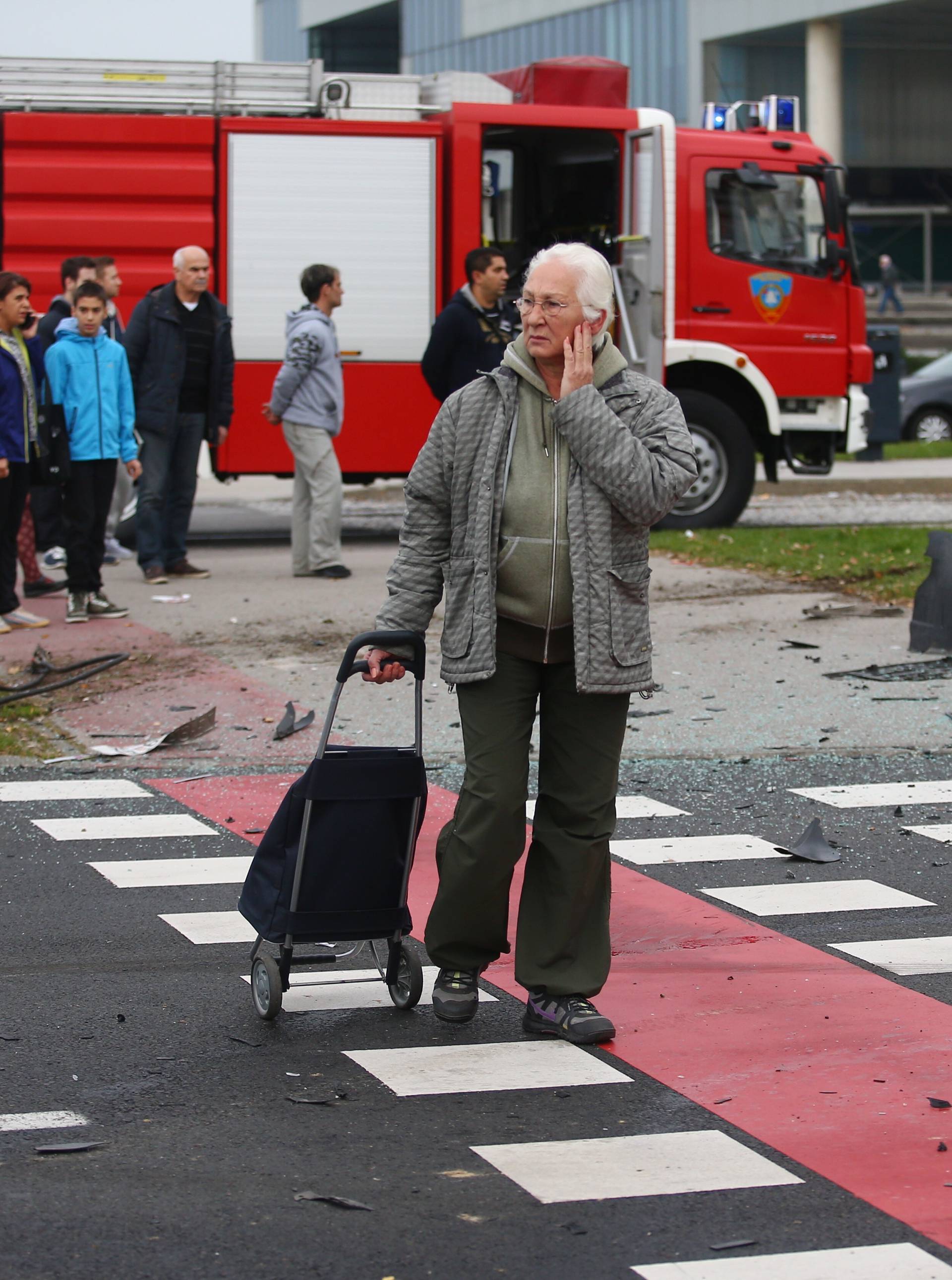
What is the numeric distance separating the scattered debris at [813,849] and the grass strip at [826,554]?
17.6 ft

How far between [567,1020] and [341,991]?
0.72 metres

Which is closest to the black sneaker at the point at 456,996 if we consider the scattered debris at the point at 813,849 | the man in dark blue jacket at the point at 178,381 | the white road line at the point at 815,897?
the white road line at the point at 815,897

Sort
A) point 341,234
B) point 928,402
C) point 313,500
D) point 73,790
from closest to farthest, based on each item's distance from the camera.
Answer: point 73,790 → point 313,500 → point 341,234 → point 928,402

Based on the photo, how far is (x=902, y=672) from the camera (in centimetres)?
977

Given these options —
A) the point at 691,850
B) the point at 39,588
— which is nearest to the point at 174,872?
the point at 691,850

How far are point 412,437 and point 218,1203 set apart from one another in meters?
11.3

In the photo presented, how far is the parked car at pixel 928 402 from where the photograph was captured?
26.7m

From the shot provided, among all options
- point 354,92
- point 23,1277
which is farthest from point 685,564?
point 23,1277

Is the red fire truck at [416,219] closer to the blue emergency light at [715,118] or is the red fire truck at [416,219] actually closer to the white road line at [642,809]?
the blue emergency light at [715,118]

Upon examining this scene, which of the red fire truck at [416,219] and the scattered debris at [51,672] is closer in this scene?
the scattered debris at [51,672]

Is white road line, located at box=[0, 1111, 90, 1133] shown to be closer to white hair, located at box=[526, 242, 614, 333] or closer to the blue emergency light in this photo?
white hair, located at box=[526, 242, 614, 333]

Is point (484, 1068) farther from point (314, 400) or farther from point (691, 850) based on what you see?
point (314, 400)

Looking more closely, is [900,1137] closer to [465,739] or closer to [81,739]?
[465,739]

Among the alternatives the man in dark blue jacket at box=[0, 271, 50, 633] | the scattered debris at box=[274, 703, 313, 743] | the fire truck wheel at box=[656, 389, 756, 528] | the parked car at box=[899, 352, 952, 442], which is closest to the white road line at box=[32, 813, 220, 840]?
the scattered debris at box=[274, 703, 313, 743]
